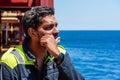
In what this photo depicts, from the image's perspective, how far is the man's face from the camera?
253 centimetres

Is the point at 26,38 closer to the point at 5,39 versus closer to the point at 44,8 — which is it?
the point at 44,8

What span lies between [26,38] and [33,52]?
0.11 m

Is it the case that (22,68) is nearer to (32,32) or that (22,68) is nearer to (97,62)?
(32,32)

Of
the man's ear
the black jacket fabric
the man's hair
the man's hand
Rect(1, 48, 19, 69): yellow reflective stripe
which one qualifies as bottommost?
the black jacket fabric

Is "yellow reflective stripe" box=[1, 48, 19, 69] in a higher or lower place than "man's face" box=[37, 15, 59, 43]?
lower

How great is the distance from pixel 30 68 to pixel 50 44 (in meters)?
0.17

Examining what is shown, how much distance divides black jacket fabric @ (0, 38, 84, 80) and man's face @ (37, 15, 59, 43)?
0.41 feet

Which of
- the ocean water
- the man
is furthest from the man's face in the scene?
the ocean water

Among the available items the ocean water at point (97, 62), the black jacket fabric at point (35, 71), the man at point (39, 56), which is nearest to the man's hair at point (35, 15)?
the man at point (39, 56)

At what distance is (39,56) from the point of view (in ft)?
8.46

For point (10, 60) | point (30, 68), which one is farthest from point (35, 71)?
point (10, 60)

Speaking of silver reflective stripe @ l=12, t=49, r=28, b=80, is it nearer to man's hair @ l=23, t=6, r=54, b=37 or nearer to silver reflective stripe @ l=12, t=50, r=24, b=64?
silver reflective stripe @ l=12, t=50, r=24, b=64

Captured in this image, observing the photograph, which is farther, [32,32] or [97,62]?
[97,62]

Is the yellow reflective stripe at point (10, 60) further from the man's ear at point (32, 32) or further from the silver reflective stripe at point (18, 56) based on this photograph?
the man's ear at point (32, 32)
